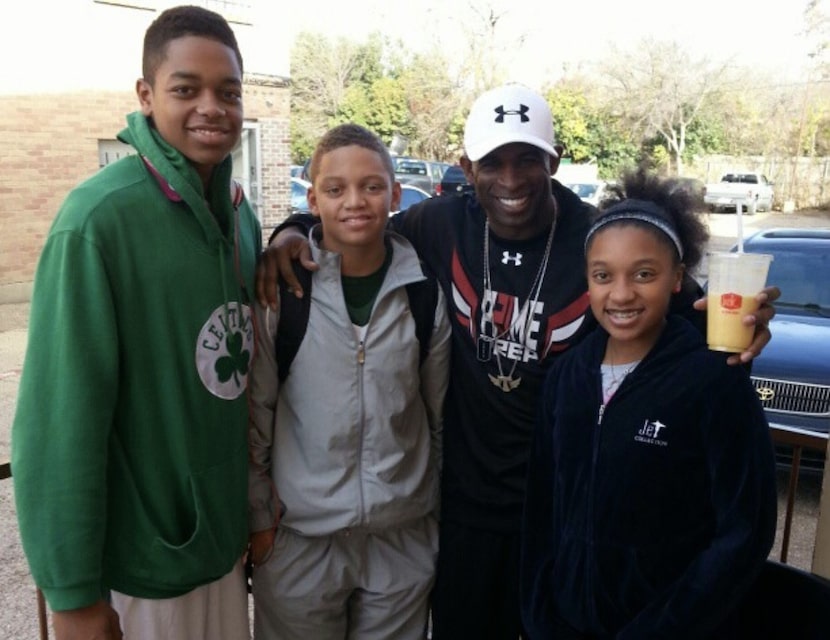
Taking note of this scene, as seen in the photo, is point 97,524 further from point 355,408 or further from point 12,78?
point 12,78

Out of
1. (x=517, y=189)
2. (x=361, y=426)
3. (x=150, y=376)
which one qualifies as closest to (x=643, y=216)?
(x=517, y=189)

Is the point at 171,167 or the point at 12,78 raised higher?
the point at 12,78

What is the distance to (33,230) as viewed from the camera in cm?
1197

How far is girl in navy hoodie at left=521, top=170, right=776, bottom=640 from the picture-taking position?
1.73 meters

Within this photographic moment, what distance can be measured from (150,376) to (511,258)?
1.19 meters

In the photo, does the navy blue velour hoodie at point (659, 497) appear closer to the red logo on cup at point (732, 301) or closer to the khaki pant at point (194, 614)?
the red logo on cup at point (732, 301)

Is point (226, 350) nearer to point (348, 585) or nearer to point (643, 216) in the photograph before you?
point (348, 585)

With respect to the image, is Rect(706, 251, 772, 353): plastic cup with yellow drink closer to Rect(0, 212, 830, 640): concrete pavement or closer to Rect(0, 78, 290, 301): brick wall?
Rect(0, 212, 830, 640): concrete pavement

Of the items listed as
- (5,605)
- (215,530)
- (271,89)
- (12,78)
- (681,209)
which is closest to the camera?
(215,530)

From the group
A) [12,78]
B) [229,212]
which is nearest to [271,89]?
[12,78]

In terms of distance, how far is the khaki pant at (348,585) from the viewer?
2311 mm

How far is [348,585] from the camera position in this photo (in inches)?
92.8

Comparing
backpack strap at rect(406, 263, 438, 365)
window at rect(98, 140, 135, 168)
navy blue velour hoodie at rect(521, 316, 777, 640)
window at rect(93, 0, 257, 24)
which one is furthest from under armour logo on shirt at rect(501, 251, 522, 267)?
window at rect(93, 0, 257, 24)

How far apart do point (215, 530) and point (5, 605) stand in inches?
107
